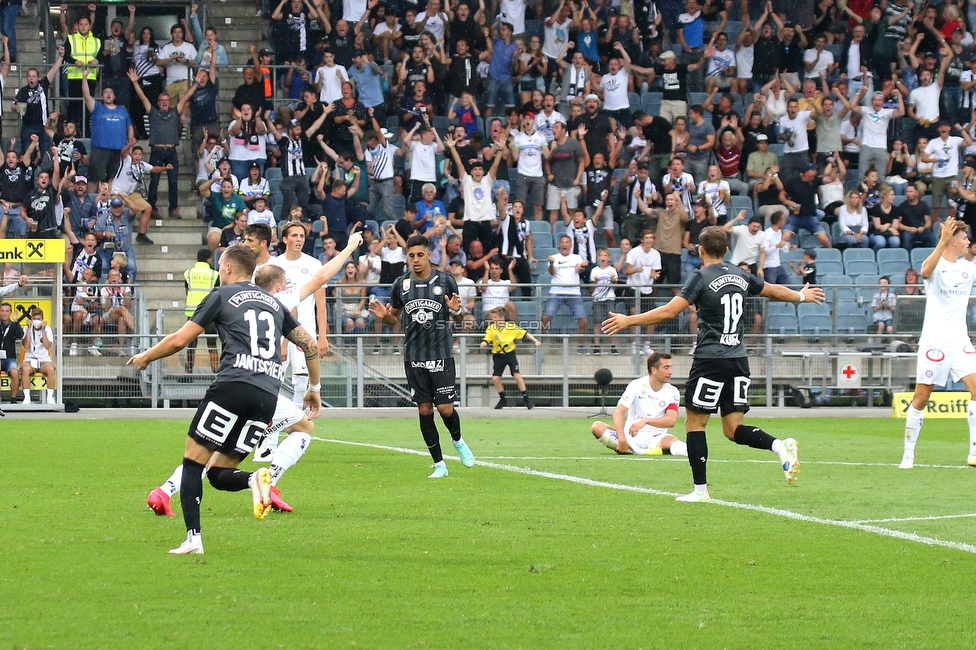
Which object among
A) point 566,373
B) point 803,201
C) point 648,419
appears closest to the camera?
point 648,419

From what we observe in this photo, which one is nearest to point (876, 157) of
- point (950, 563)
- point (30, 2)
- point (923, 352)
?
point (923, 352)

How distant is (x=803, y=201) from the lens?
28000mm

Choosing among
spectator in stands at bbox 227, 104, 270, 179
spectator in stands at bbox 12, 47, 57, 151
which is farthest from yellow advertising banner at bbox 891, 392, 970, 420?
spectator in stands at bbox 12, 47, 57, 151

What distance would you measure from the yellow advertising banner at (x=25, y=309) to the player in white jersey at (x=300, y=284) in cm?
1052

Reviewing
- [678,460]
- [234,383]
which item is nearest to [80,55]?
[678,460]

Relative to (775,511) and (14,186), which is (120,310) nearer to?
(14,186)

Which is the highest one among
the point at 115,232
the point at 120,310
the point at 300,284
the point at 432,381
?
the point at 115,232

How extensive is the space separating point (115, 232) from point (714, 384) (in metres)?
17.9

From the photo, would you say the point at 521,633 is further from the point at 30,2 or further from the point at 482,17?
the point at 30,2

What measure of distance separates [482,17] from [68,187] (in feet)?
31.7

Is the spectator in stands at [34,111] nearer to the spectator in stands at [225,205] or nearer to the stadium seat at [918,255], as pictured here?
the spectator in stands at [225,205]

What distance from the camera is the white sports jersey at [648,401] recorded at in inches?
615

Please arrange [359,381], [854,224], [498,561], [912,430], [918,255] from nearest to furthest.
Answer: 1. [498,561]
2. [912,430]
3. [359,381]
4. [918,255]
5. [854,224]

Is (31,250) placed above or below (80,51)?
below
